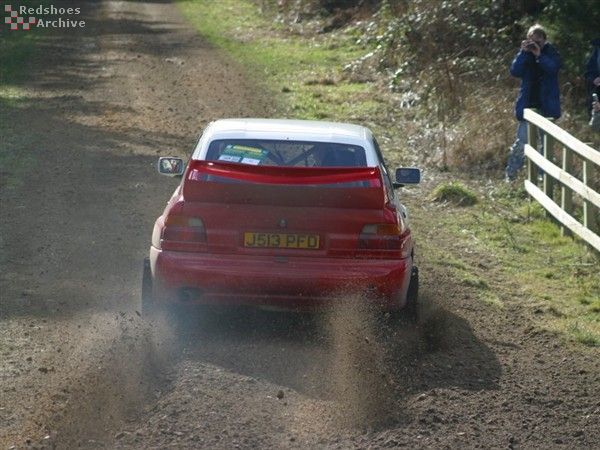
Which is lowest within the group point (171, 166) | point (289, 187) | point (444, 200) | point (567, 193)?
point (444, 200)

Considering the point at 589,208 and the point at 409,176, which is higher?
the point at 409,176

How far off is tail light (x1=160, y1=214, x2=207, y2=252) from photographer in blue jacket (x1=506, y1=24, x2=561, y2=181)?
720cm

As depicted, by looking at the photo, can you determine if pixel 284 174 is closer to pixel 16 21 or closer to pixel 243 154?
pixel 243 154

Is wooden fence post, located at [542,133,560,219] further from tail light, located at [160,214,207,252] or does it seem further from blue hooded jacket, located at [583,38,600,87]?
tail light, located at [160,214,207,252]

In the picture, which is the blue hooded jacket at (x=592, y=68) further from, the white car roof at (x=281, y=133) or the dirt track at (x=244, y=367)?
the white car roof at (x=281, y=133)

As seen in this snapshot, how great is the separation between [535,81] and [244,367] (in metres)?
8.02

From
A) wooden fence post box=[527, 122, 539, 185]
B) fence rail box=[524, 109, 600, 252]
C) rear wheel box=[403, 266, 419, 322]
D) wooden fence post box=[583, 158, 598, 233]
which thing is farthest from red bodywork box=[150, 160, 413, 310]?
wooden fence post box=[527, 122, 539, 185]

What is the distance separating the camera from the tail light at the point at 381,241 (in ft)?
25.5

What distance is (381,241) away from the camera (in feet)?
25.5

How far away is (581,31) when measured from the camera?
1502 centimetres

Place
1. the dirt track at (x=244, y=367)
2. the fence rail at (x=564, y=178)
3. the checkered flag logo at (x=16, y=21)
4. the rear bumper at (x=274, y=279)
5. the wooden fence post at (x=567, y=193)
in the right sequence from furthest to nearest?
the checkered flag logo at (x=16, y=21)
the wooden fence post at (x=567, y=193)
the fence rail at (x=564, y=178)
the rear bumper at (x=274, y=279)
the dirt track at (x=244, y=367)

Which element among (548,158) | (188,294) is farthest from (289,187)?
(548,158)

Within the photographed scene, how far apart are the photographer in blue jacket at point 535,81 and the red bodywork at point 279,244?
657 cm

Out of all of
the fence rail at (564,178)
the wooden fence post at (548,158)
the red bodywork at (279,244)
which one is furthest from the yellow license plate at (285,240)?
the wooden fence post at (548,158)
